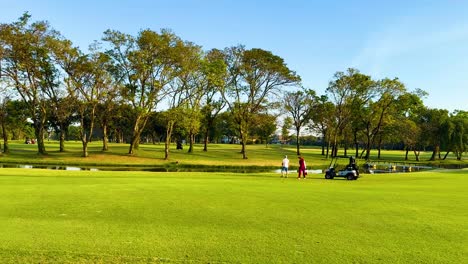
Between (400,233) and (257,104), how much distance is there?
6682 cm

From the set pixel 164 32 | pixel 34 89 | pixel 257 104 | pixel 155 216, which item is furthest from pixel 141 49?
pixel 155 216

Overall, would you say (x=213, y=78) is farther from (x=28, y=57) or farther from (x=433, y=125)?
(x=433, y=125)

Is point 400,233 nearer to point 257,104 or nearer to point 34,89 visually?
point 34,89

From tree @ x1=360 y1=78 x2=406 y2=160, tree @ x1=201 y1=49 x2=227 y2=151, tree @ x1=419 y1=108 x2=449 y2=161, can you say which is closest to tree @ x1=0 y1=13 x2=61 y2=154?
tree @ x1=201 y1=49 x2=227 y2=151

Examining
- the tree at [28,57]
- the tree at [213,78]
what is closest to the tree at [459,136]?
the tree at [213,78]

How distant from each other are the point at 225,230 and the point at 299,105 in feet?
285

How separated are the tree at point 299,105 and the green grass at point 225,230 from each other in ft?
257

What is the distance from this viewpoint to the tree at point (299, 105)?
9356 centimetres

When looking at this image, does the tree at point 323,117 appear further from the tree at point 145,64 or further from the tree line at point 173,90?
the tree at point 145,64

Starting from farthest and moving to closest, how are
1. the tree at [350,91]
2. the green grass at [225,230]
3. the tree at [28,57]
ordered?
the tree at [350,91] → the tree at [28,57] → the green grass at [225,230]

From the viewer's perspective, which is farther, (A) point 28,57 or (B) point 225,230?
(A) point 28,57

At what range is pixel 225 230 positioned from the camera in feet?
33.3

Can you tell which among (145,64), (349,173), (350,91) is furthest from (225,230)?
(350,91)

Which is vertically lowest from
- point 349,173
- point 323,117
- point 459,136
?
point 349,173
